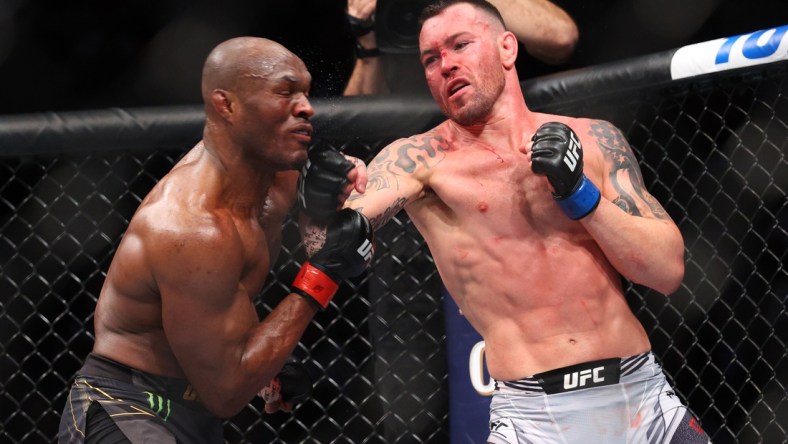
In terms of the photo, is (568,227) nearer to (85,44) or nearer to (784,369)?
(784,369)

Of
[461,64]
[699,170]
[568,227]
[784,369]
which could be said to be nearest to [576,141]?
[568,227]

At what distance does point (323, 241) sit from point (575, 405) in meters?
0.54

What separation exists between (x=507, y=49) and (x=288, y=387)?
2.64 ft

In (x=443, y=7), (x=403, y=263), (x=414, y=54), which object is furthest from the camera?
(x=414, y=54)

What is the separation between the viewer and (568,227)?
170 centimetres

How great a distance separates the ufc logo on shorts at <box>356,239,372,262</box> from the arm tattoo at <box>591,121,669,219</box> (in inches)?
19.5

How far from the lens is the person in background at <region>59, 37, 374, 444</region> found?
1.41 meters

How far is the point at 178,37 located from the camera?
2699mm

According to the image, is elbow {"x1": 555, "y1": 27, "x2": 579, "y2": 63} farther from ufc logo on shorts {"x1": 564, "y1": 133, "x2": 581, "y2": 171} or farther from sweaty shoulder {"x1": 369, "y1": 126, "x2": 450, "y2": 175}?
ufc logo on shorts {"x1": 564, "y1": 133, "x2": 581, "y2": 171}

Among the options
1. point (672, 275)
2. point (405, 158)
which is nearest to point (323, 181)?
point (405, 158)

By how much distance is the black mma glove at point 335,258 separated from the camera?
1.47 metres

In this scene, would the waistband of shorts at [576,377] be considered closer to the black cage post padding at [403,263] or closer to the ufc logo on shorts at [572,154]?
the ufc logo on shorts at [572,154]

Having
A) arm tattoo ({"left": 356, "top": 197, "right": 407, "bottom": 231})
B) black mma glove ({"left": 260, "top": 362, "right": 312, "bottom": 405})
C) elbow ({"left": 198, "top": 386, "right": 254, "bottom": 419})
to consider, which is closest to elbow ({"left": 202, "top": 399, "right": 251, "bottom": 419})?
elbow ({"left": 198, "top": 386, "right": 254, "bottom": 419})

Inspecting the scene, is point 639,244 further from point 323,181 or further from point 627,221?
point 323,181
